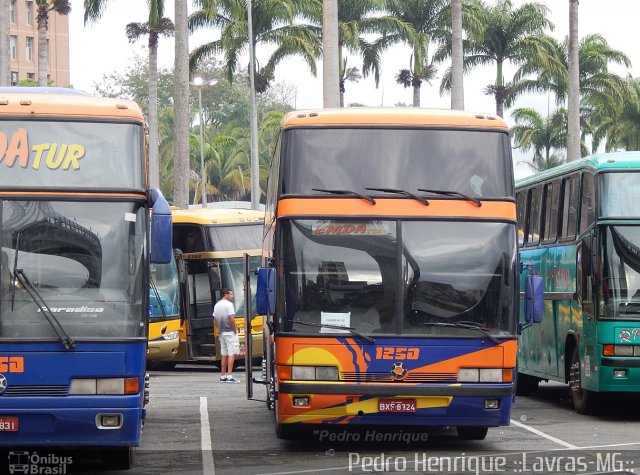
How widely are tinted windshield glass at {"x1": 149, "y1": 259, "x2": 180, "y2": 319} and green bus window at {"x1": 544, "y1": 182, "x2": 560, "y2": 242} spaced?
10.6 m

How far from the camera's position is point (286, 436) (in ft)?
49.2

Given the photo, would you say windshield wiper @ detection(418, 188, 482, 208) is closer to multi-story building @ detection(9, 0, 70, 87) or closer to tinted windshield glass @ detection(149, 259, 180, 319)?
tinted windshield glass @ detection(149, 259, 180, 319)

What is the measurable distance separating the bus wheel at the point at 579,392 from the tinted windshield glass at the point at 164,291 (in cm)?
1188

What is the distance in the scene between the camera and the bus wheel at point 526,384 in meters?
23.1

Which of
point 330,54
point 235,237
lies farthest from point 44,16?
point 235,237

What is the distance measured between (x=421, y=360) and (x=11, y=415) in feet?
14.1

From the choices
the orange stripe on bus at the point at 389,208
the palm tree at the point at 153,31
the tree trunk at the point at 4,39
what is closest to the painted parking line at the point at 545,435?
the orange stripe on bus at the point at 389,208

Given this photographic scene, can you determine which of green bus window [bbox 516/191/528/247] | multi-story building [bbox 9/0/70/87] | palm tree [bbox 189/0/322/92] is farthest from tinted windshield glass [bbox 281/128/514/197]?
multi-story building [bbox 9/0/70/87]

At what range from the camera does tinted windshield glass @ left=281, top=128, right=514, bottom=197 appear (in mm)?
14141

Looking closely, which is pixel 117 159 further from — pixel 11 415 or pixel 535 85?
pixel 535 85

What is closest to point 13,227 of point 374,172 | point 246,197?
point 374,172

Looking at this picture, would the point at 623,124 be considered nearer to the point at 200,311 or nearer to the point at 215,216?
the point at 215,216

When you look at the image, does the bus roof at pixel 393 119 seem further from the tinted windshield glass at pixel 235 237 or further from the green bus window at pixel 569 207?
the tinted windshield glass at pixel 235 237

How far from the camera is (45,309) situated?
1165 centimetres
